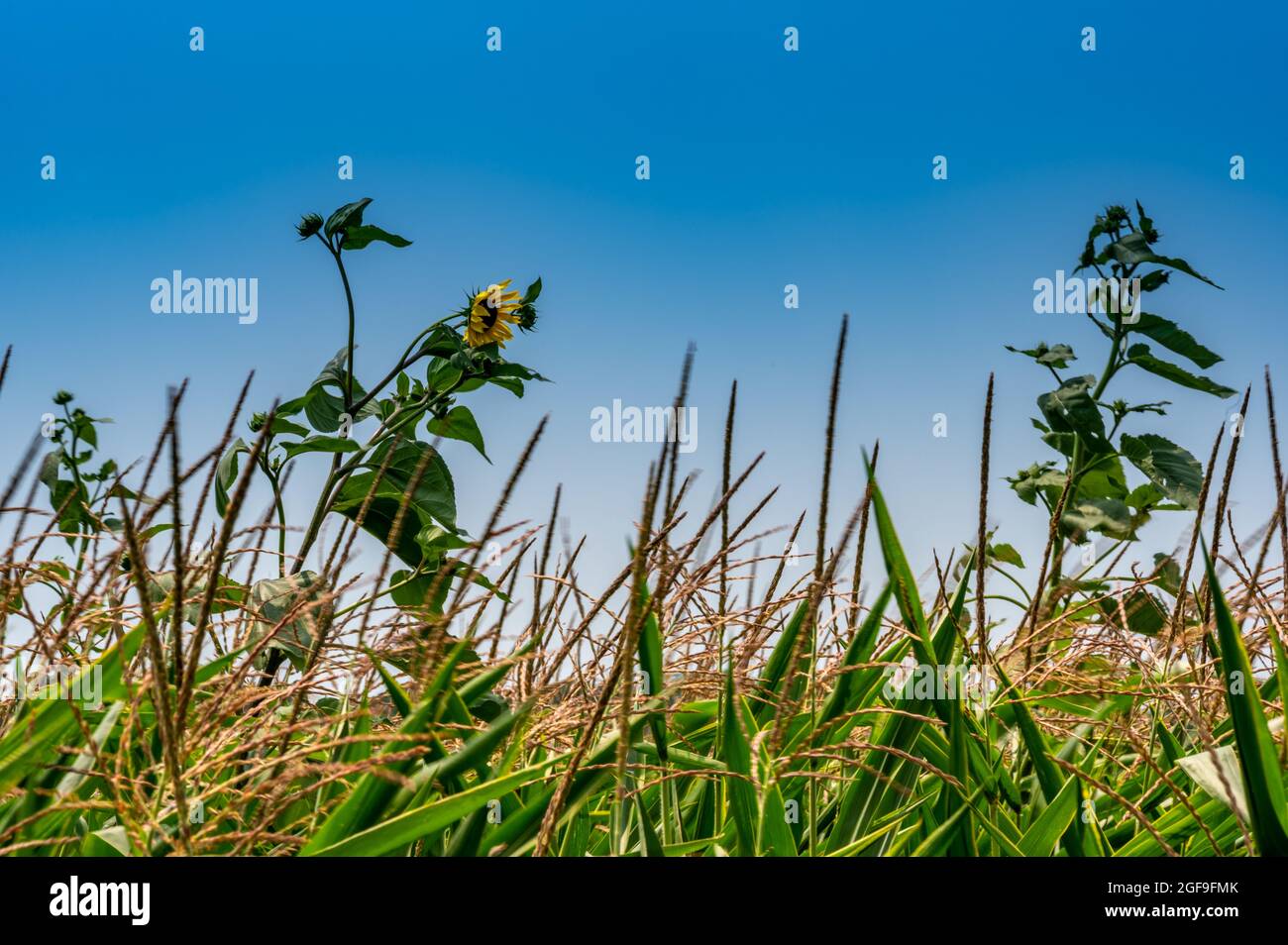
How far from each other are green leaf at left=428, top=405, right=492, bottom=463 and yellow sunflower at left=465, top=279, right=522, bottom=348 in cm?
11

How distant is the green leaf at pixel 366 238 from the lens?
5.68 feet

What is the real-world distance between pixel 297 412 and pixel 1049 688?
1326mm

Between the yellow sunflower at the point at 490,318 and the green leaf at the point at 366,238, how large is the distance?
19 cm

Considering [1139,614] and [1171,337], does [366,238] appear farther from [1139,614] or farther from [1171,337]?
[1139,614]

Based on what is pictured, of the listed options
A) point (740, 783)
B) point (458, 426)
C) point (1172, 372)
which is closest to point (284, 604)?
point (458, 426)

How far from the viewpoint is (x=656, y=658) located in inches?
38.0

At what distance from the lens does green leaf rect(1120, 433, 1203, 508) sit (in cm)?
201

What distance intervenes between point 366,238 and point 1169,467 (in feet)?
5.40

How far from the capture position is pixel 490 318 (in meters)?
1.66

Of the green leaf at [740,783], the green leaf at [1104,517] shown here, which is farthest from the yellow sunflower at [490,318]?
the green leaf at [1104,517]

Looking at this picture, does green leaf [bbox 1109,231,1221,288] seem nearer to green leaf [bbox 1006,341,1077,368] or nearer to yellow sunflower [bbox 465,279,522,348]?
green leaf [bbox 1006,341,1077,368]
